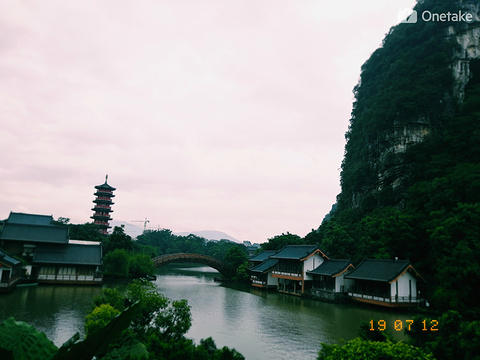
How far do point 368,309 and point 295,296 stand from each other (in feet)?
31.0

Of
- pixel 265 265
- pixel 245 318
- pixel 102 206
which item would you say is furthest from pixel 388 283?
pixel 102 206

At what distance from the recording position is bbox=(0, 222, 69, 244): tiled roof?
34531 mm

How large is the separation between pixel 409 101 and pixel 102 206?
52.8m

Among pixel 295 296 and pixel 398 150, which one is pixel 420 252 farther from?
pixel 398 150

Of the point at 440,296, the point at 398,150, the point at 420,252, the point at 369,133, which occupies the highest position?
the point at 369,133

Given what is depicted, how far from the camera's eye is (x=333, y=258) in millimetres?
36656

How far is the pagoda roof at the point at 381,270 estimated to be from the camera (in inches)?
1013

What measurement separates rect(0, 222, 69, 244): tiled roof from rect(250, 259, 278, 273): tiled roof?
22.0m

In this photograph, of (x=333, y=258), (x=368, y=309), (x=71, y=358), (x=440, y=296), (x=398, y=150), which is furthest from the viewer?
(x=398, y=150)

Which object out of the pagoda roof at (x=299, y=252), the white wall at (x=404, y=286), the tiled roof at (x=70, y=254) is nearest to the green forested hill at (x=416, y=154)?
the white wall at (x=404, y=286)

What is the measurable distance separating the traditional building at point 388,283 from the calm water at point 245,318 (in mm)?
1074

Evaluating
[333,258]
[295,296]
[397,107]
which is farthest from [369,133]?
[295,296]

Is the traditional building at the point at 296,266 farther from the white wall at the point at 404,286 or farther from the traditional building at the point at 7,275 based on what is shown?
the traditional building at the point at 7,275

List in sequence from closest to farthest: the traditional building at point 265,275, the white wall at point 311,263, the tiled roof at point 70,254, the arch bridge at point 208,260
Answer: the tiled roof at point 70,254, the white wall at point 311,263, the traditional building at point 265,275, the arch bridge at point 208,260
